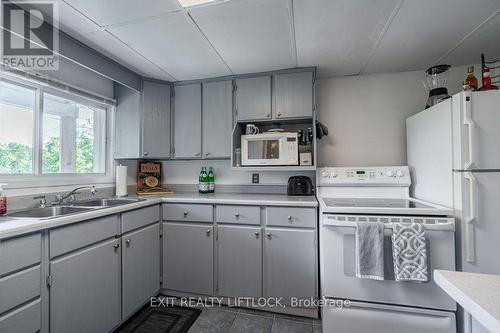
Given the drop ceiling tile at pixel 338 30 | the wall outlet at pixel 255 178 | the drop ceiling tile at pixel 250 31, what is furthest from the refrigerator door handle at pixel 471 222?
the wall outlet at pixel 255 178

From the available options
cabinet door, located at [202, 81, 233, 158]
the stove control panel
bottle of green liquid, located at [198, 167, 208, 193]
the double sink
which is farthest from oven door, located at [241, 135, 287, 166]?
the double sink

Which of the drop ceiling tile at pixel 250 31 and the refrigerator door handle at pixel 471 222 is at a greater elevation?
Answer: the drop ceiling tile at pixel 250 31

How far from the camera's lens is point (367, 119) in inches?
93.2

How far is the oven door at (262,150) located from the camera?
2143 mm

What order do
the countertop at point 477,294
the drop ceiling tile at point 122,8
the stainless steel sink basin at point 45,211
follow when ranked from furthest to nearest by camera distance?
1. the stainless steel sink basin at point 45,211
2. the drop ceiling tile at point 122,8
3. the countertop at point 477,294

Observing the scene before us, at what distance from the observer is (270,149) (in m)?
2.19

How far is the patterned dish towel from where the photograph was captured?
135cm

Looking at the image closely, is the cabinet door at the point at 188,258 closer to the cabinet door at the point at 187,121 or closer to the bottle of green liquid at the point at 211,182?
the bottle of green liquid at the point at 211,182

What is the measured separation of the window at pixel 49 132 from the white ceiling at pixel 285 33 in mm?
556

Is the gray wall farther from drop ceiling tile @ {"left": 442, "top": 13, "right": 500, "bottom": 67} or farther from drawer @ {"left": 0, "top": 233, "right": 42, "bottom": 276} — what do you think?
drawer @ {"left": 0, "top": 233, "right": 42, "bottom": 276}

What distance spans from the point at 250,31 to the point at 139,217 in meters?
1.65

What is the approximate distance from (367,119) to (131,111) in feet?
8.21

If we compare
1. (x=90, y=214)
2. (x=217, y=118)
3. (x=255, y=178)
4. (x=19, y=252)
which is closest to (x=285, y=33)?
(x=217, y=118)

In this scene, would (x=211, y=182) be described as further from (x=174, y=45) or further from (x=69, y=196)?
(x=174, y=45)
